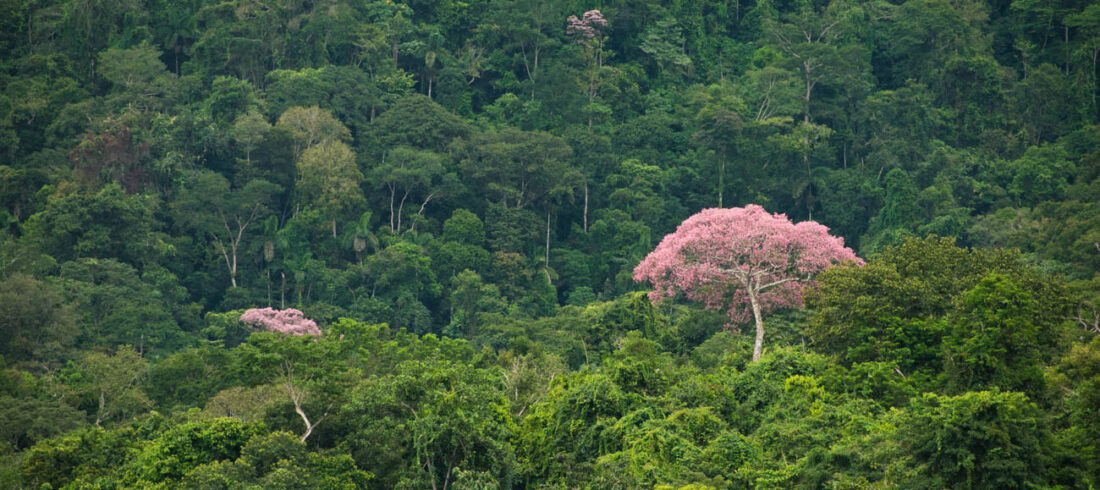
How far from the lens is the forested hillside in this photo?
24875mm

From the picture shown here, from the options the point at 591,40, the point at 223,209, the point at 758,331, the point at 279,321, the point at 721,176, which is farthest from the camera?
the point at 591,40

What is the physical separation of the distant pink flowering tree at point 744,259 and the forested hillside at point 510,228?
0.52ft

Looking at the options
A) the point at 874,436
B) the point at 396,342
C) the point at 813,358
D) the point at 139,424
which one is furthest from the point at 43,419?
the point at 874,436

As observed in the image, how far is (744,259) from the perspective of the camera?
32.0m

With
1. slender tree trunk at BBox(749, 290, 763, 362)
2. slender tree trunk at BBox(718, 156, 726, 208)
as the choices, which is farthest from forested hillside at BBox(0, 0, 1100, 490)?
slender tree trunk at BBox(749, 290, 763, 362)

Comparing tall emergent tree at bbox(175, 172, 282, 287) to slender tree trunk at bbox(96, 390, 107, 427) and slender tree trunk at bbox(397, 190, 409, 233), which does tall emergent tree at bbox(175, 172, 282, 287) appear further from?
slender tree trunk at bbox(96, 390, 107, 427)

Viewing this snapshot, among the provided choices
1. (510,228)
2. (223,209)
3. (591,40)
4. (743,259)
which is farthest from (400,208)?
(743,259)

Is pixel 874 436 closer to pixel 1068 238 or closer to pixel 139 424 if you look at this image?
pixel 139 424

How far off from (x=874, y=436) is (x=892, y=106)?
2865 cm

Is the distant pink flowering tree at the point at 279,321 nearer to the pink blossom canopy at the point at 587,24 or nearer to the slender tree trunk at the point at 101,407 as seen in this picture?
the slender tree trunk at the point at 101,407

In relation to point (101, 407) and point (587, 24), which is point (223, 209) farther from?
point (587, 24)

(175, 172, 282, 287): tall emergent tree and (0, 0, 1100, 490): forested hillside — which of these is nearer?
(0, 0, 1100, 490): forested hillside

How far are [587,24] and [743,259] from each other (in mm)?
20928

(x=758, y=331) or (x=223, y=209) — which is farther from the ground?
(x=758, y=331)
